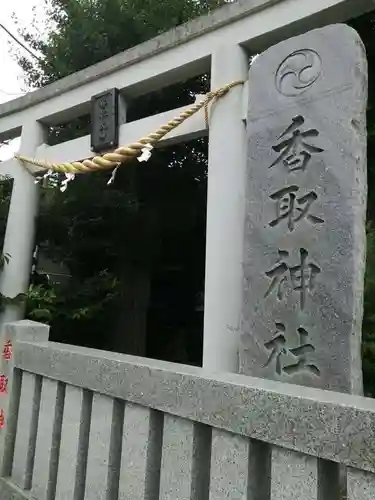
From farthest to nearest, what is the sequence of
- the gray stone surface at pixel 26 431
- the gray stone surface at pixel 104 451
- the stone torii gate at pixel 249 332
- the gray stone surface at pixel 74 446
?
1. the gray stone surface at pixel 26 431
2. the gray stone surface at pixel 74 446
3. the gray stone surface at pixel 104 451
4. the stone torii gate at pixel 249 332

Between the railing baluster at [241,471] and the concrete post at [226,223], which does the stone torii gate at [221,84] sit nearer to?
the concrete post at [226,223]

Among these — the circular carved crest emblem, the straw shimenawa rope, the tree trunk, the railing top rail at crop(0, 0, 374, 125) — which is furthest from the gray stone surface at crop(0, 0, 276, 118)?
the tree trunk

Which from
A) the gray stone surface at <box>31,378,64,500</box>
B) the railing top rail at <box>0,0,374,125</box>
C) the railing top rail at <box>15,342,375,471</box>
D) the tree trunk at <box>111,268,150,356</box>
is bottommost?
the gray stone surface at <box>31,378,64,500</box>

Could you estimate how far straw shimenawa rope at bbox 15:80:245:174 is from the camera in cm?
335

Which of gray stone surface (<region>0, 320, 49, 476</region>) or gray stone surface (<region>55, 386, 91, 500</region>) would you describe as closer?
gray stone surface (<region>55, 386, 91, 500</region>)

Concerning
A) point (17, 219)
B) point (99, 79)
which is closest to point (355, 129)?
point (99, 79)

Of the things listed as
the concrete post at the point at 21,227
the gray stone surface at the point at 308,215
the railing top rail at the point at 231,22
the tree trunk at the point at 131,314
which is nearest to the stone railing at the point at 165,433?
the gray stone surface at the point at 308,215

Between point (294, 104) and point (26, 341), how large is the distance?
1970mm

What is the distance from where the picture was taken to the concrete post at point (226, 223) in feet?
10.2

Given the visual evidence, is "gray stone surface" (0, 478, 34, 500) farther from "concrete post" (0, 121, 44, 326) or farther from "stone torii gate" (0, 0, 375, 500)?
"concrete post" (0, 121, 44, 326)

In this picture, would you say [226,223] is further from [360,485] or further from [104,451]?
[360,485]

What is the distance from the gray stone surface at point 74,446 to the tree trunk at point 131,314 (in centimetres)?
399

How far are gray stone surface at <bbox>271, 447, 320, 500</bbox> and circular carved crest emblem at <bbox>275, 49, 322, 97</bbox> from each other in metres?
2.11

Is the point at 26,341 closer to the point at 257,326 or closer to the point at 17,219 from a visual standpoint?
the point at 257,326
